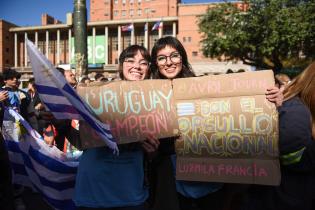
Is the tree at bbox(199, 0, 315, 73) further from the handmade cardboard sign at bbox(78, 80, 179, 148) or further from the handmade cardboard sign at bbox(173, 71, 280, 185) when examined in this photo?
the handmade cardboard sign at bbox(78, 80, 179, 148)

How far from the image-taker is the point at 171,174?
8.39 feet

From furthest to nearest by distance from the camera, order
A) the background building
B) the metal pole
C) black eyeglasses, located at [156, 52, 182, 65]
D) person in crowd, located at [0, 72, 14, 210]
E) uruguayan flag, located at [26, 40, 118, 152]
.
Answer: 1. the background building
2. the metal pole
3. person in crowd, located at [0, 72, 14, 210]
4. black eyeglasses, located at [156, 52, 182, 65]
5. uruguayan flag, located at [26, 40, 118, 152]

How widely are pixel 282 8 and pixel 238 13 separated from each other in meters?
3.08

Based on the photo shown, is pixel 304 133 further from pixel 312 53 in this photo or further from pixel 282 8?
pixel 312 53

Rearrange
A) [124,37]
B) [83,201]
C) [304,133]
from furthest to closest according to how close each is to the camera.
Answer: [124,37]
[83,201]
[304,133]

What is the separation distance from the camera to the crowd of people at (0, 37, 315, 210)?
2.12m

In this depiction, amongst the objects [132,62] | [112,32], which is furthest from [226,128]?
[112,32]

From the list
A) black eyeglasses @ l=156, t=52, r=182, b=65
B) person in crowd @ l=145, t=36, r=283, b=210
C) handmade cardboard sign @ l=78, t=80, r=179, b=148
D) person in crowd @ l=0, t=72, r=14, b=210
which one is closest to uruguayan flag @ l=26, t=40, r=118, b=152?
handmade cardboard sign @ l=78, t=80, r=179, b=148

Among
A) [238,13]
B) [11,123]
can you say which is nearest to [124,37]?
[238,13]

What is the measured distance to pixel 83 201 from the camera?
227cm

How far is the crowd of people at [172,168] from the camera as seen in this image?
2.12 m

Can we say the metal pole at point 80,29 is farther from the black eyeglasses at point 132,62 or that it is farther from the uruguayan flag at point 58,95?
the uruguayan flag at point 58,95

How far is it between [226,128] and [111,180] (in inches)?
31.9

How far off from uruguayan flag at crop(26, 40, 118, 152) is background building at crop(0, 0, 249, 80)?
61.9 meters
